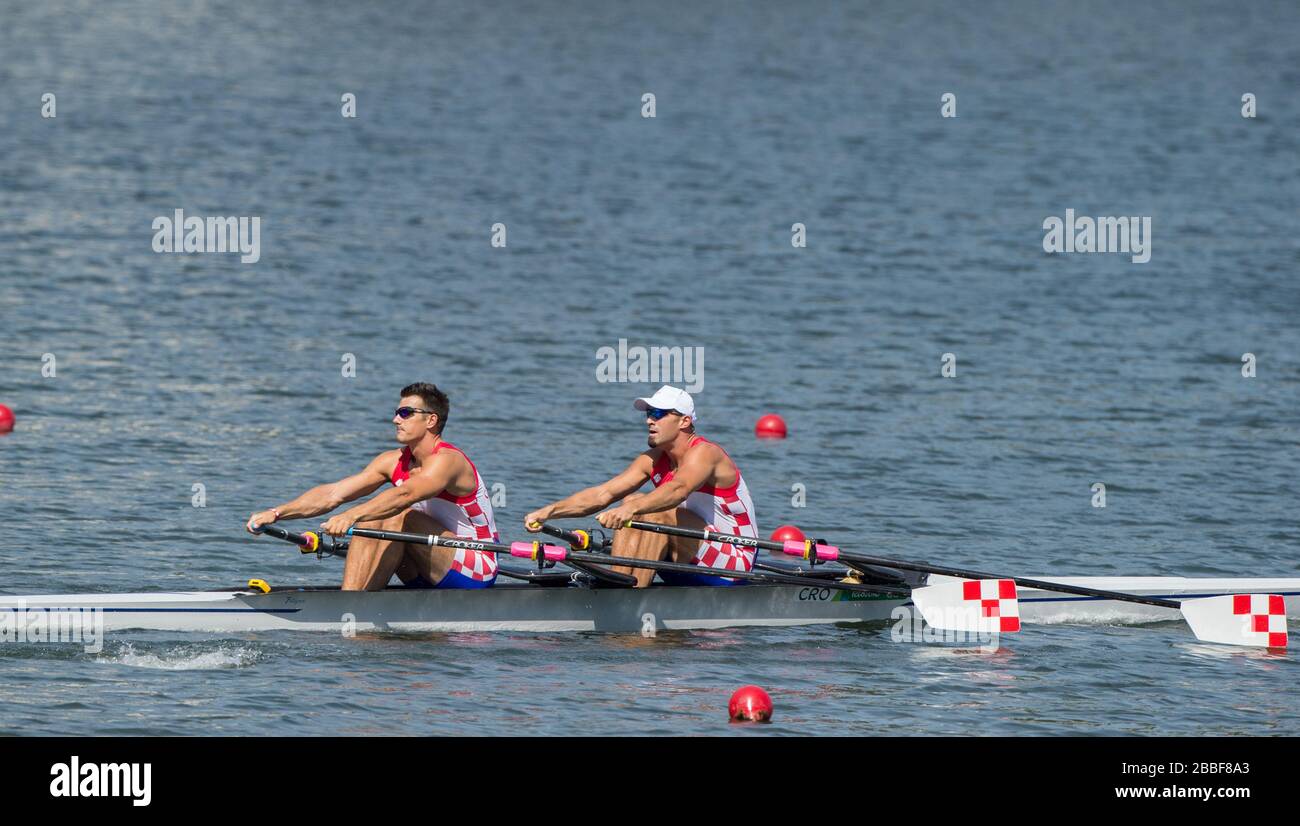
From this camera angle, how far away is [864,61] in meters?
60.4

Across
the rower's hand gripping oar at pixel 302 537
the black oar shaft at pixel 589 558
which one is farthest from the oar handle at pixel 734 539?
the rower's hand gripping oar at pixel 302 537

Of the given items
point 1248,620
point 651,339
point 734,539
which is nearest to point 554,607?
point 734,539

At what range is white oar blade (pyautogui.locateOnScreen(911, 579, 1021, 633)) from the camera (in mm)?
17172

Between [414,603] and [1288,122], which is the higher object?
[1288,122]

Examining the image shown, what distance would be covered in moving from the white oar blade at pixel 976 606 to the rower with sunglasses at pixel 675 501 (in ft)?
5.42

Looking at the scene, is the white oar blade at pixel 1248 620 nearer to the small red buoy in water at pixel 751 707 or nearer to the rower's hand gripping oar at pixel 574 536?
the small red buoy in water at pixel 751 707

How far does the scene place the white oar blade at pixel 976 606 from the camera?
1717 cm

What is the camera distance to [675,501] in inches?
662

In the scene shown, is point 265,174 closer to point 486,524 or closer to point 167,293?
point 167,293

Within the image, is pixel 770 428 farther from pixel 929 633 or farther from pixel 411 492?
pixel 411 492

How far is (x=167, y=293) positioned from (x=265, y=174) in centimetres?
1017

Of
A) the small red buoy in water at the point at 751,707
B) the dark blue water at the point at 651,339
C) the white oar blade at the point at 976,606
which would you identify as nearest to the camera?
the small red buoy in water at the point at 751,707

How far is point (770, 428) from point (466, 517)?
8.58 meters
